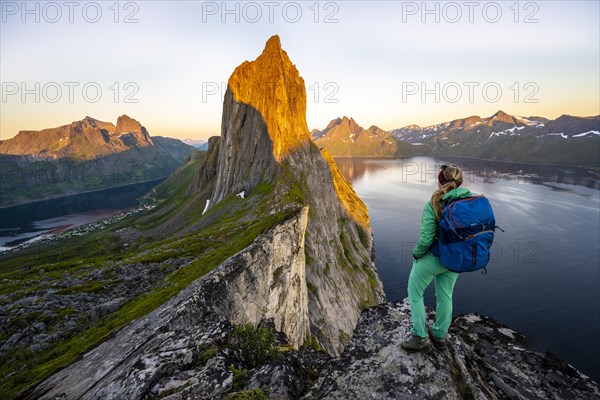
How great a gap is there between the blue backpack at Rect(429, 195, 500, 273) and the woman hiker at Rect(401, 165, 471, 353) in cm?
53

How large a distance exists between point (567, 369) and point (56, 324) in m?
29.3

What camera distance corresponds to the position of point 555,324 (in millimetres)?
71000

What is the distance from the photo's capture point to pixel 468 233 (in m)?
6.85

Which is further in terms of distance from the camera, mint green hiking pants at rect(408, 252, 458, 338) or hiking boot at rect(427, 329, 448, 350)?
→ hiking boot at rect(427, 329, 448, 350)

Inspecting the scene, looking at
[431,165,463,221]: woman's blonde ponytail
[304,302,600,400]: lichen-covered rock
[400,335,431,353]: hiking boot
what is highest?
[431,165,463,221]: woman's blonde ponytail

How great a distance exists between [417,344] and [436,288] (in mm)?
1601

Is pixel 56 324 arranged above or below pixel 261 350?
below

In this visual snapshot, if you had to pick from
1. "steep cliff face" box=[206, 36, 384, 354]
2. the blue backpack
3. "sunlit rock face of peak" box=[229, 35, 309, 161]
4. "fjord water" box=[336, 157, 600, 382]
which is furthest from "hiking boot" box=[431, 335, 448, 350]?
"sunlit rock face of peak" box=[229, 35, 309, 161]

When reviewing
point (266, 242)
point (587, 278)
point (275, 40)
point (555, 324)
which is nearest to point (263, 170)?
point (275, 40)

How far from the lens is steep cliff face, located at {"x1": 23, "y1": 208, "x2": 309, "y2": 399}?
9.68 metres

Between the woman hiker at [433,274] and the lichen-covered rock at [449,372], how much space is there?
18.5 inches

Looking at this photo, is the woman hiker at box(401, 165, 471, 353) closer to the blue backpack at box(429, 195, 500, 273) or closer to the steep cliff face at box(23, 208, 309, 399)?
the blue backpack at box(429, 195, 500, 273)

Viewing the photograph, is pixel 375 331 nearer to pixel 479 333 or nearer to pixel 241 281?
pixel 479 333

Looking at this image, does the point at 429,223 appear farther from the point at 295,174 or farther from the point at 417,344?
the point at 295,174
